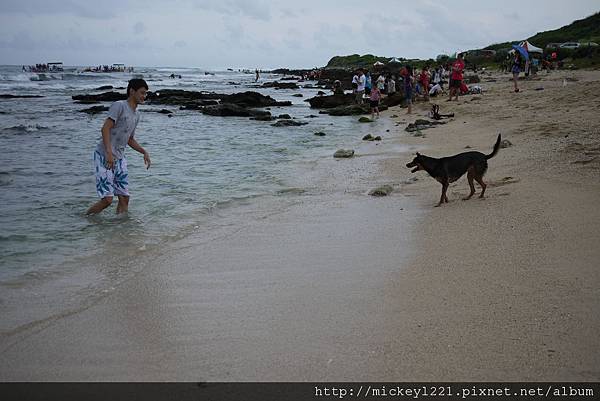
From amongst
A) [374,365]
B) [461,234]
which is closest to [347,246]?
[461,234]

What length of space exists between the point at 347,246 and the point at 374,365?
228cm

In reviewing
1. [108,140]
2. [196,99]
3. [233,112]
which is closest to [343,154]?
[108,140]

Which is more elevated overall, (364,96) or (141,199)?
(364,96)

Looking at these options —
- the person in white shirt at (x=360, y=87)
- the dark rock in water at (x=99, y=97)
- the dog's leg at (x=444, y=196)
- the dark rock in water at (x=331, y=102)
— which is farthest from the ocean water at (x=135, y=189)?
the dark rock in water at (x=99, y=97)

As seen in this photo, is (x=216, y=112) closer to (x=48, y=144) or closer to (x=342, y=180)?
(x=48, y=144)

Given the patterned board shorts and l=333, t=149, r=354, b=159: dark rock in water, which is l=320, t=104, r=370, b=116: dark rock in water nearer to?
l=333, t=149, r=354, b=159: dark rock in water

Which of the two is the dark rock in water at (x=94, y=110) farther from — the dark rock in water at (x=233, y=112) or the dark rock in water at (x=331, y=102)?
the dark rock in water at (x=331, y=102)

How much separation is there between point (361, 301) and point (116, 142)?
3.94m

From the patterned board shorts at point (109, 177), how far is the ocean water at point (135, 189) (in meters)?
0.41

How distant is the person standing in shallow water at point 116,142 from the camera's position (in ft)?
18.6

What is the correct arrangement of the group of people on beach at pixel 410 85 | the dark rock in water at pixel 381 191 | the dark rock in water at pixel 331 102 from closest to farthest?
the dark rock in water at pixel 381 191 < the group of people on beach at pixel 410 85 < the dark rock in water at pixel 331 102

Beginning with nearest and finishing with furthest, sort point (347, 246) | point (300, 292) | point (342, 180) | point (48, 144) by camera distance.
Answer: point (300, 292) → point (347, 246) → point (342, 180) → point (48, 144)

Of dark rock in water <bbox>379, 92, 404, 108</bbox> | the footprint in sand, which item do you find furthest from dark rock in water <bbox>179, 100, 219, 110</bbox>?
the footprint in sand

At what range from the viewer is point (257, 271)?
14.0 feet
